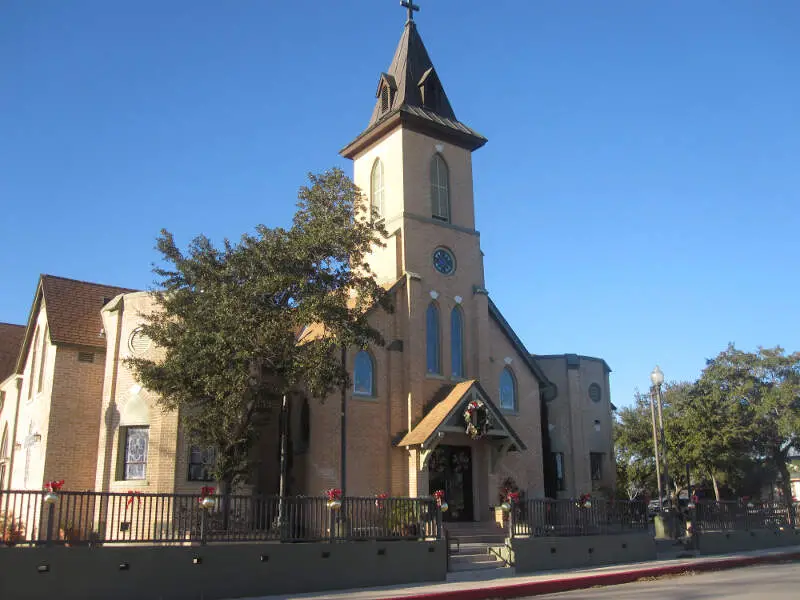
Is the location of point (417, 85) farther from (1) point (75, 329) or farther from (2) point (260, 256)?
(1) point (75, 329)

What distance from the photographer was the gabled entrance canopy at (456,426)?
915 inches

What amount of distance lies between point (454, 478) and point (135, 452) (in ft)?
32.7

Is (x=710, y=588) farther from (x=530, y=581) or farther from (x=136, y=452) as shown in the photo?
(x=136, y=452)

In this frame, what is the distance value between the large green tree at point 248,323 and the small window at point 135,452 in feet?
4.72

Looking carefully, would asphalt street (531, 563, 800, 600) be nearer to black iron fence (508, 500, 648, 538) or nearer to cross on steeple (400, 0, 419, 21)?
black iron fence (508, 500, 648, 538)

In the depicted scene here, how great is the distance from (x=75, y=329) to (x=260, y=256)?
8271 millimetres

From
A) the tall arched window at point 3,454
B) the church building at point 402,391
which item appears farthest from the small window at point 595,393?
the tall arched window at point 3,454

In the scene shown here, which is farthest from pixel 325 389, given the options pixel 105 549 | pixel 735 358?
pixel 735 358

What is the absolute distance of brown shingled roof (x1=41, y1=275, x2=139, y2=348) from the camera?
23.5 m

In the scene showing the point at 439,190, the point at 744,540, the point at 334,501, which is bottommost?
the point at 744,540

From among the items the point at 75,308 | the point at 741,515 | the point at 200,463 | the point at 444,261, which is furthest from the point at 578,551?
the point at 75,308

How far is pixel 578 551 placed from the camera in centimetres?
2011

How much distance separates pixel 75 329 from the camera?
2383cm

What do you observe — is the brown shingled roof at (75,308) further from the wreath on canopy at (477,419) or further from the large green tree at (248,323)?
the wreath on canopy at (477,419)
